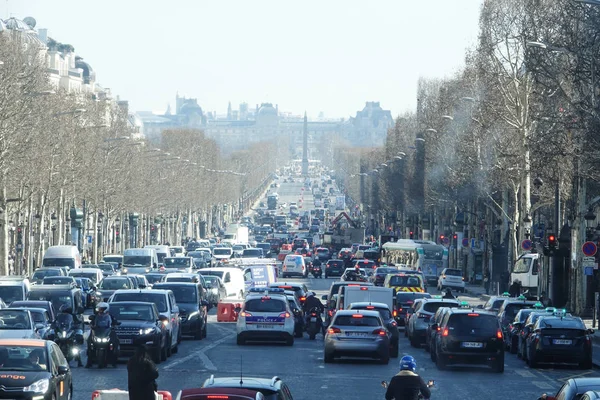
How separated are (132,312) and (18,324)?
11.0 ft

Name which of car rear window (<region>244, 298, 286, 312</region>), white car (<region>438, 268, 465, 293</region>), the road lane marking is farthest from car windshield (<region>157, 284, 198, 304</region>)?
white car (<region>438, 268, 465, 293</region>)

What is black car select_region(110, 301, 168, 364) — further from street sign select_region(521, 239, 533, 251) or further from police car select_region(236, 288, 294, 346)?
street sign select_region(521, 239, 533, 251)

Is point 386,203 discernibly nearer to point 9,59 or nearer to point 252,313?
point 9,59

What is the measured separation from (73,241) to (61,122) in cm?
2302

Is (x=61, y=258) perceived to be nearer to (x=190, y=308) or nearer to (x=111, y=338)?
(x=190, y=308)

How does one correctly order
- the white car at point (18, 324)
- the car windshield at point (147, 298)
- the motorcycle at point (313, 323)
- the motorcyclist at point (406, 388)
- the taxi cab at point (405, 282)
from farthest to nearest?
the taxi cab at point (405, 282), the motorcycle at point (313, 323), the car windshield at point (147, 298), the white car at point (18, 324), the motorcyclist at point (406, 388)

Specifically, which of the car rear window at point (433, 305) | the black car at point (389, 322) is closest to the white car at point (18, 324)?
the black car at point (389, 322)

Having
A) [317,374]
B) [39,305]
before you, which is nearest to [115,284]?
[39,305]

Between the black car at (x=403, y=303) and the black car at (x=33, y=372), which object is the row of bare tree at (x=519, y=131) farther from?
the black car at (x=33, y=372)

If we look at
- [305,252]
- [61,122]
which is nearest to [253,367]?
[61,122]

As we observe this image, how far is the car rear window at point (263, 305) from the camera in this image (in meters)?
42.0

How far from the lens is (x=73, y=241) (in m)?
111

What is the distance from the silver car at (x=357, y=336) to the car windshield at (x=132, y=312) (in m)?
4.20

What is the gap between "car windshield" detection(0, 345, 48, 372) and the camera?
23594 mm
